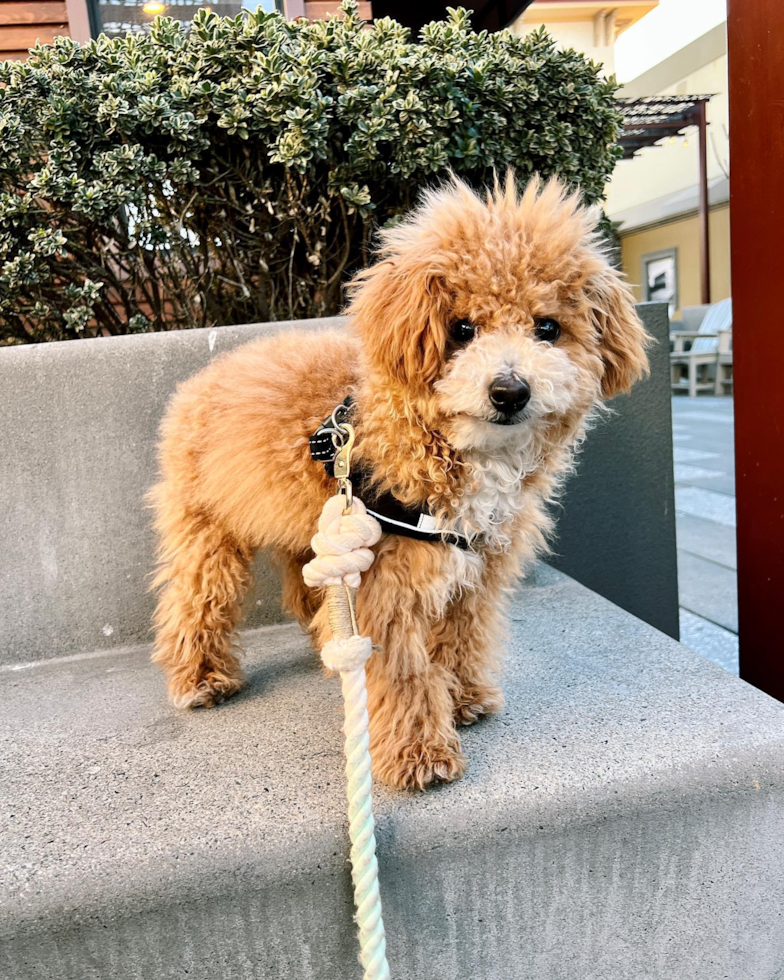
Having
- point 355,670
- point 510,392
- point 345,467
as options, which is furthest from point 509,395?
point 355,670

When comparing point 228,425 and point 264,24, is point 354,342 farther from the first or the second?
point 264,24

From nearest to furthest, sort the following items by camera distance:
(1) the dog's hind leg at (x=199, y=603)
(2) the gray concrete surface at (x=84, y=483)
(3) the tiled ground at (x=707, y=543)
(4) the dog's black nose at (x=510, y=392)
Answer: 1. (4) the dog's black nose at (x=510, y=392)
2. (1) the dog's hind leg at (x=199, y=603)
3. (2) the gray concrete surface at (x=84, y=483)
4. (3) the tiled ground at (x=707, y=543)

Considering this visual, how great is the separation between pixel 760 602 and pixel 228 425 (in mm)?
1846

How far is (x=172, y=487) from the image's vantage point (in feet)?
6.55

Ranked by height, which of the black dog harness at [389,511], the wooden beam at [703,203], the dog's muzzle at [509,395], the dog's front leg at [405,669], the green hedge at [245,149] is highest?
the wooden beam at [703,203]

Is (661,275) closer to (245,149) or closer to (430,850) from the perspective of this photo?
(245,149)

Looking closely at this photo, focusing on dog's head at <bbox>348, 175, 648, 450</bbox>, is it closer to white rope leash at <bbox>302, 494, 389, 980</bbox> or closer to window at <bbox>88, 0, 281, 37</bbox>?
white rope leash at <bbox>302, 494, 389, 980</bbox>

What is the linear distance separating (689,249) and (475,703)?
2026cm

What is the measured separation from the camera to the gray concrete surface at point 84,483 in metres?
2.44

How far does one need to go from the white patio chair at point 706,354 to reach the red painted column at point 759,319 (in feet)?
34.1

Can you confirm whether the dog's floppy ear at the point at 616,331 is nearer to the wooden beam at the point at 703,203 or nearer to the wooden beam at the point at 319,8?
the wooden beam at the point at 319,8

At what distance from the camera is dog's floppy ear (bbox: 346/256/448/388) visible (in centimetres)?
→ 140

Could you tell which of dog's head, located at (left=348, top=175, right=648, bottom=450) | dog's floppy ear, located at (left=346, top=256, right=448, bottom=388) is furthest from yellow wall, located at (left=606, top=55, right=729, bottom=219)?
dog's floppy ear, located at (left=346, top=256, right=448, bottom=388)

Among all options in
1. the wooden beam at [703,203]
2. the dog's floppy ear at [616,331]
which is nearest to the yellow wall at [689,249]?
the wooden beam at [703,203]
